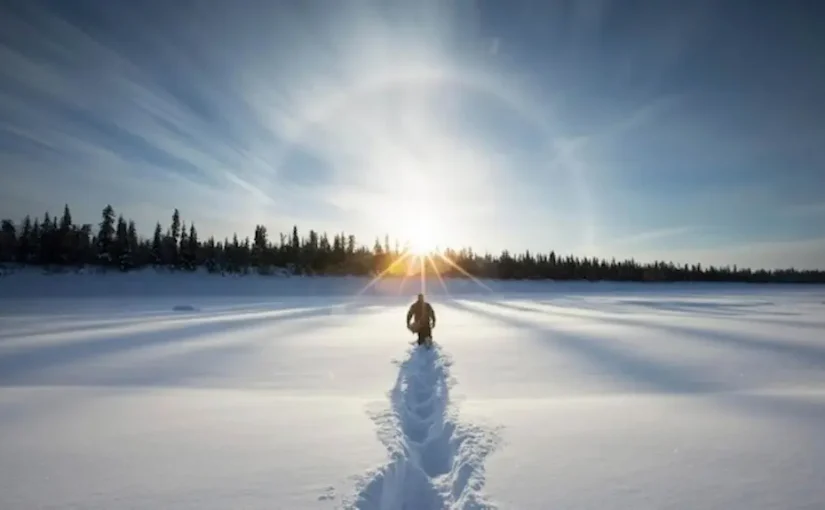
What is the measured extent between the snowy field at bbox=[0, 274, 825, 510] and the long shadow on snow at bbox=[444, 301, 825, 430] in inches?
2.4

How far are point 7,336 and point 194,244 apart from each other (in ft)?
221

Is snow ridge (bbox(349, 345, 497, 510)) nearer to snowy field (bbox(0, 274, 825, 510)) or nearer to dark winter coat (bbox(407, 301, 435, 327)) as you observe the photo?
snowy field (bbox(0, 274, 825, 510))

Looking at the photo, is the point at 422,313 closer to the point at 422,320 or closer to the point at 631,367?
the point at 422,320

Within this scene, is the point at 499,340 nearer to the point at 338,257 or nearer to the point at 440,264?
the point at 338,257

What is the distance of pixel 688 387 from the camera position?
357 inches

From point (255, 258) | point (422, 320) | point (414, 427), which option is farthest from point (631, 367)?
point (255, 258)

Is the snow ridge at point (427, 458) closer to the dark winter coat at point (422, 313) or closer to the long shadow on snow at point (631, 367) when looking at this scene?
the long shadow on snow at point (631, 367)

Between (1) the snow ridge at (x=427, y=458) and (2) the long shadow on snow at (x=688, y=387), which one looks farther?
(2) the long shadow on snow at (x=688, y=387)

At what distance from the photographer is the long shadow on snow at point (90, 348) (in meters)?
11.6

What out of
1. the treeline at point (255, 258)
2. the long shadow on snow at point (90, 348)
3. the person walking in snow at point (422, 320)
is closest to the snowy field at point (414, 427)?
the long shadow on snow at point (90, 348)

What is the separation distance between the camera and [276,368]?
11.3 m

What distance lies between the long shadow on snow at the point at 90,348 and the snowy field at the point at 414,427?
148 mm

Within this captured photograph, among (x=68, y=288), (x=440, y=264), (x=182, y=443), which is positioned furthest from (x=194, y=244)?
(x=182, y=443)

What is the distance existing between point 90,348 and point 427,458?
12943 mm
